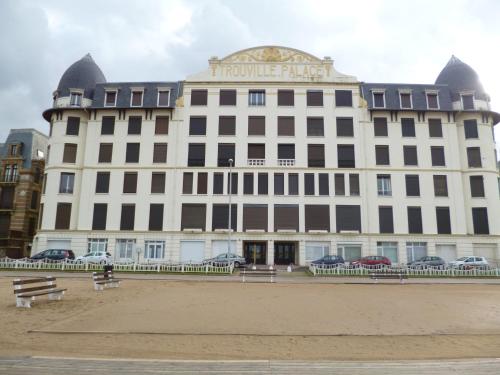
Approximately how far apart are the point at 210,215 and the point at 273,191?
638 cm

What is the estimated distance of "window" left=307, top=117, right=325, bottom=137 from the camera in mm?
37469

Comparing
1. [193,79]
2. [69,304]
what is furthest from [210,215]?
[69,304]

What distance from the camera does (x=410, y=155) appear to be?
3706cm

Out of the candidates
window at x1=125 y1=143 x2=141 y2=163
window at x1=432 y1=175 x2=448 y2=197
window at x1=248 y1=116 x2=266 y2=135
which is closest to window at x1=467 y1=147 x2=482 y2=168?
window at x1=432 y1=175 x2=448 y2=197

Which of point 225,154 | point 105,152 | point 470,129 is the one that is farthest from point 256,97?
point 470,129

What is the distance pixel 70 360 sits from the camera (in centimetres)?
631

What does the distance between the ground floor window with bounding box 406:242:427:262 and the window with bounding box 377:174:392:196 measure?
16.7 feet

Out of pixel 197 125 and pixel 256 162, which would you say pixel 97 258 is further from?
pixel 256 162

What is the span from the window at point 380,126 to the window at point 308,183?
7.98 metres

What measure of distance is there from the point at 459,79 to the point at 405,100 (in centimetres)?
643

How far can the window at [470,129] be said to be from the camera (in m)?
37.0

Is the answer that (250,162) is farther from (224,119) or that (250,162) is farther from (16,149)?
(16,149)

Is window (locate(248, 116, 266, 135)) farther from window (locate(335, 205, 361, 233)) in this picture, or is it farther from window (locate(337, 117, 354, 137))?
window (locate(335, 205, 361, 233))

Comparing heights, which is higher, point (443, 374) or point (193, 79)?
point (193, 79)
